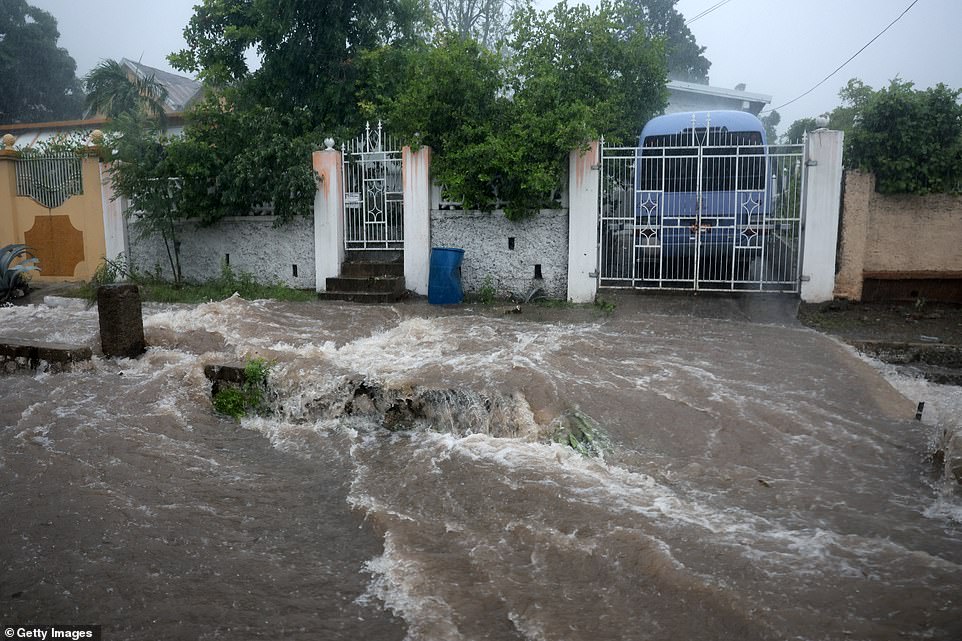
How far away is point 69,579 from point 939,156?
10.5 meters

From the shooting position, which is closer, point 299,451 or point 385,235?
point 299,451

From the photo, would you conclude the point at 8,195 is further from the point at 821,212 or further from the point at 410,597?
the point at 821,212

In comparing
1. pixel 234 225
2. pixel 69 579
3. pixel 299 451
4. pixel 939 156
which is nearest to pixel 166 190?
pixel 234 225

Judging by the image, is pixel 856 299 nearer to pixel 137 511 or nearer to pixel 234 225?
pixel 137 511

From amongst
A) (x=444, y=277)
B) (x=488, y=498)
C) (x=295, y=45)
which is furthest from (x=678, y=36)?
(x=488, y=498)

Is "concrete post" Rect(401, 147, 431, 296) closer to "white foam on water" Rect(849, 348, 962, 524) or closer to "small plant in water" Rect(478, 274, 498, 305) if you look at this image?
"small plant in water" Rect(478, 274, 498, 305)

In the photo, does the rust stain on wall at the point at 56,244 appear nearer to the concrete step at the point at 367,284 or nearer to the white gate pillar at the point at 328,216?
the white gate pillar at the point at 328,216

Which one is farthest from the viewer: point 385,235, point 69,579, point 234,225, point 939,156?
point 234,225

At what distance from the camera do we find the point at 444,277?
10547 millimetres

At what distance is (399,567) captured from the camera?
12.7ft

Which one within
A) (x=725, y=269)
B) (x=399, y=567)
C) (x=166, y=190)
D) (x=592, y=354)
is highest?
(x=166, y=190)

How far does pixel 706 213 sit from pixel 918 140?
110 inches

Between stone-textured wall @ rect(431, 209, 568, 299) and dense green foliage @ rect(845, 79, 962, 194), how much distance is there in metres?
4.37

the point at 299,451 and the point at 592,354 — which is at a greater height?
the point at 592,354
